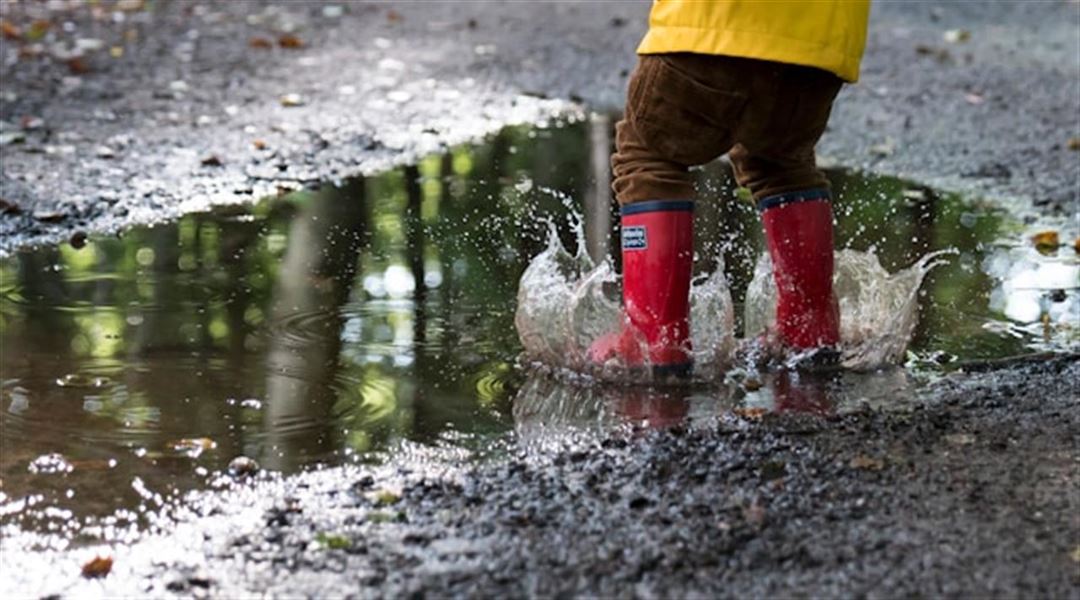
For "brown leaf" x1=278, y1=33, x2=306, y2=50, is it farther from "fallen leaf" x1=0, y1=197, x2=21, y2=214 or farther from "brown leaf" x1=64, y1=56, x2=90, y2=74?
"fallen leaf" x1=0, y1=197, x2=21, y2=214

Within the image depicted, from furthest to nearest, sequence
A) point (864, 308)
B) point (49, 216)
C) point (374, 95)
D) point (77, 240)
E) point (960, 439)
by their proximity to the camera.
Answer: point (374, 95) < point (49, 216) < point (77, 240) < point (864, 308) < point (960, 439)

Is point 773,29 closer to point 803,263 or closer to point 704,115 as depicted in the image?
point 704,115

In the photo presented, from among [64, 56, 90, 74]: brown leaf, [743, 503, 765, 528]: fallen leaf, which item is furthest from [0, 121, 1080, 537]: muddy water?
[64, 56, 90, 74]: brown leaf

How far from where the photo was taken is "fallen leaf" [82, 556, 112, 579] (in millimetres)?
3371

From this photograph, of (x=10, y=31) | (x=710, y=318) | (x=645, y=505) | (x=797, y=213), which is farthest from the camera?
(x=10, y=31)

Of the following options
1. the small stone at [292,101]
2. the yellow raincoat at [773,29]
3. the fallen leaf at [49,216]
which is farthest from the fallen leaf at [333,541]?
the small stone at [292,101]

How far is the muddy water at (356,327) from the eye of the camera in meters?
4.23

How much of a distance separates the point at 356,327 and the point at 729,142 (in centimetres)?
139

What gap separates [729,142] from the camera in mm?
4559

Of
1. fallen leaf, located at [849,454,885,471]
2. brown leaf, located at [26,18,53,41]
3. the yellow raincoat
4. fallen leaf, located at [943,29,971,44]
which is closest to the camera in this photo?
fallen leaf, located at [849,454,885,471]

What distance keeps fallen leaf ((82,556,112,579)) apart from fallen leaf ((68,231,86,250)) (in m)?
3.06

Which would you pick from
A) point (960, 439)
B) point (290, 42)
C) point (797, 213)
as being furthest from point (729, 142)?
point (290, 42)

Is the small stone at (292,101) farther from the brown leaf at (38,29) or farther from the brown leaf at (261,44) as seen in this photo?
the brown leaf at (38,29)

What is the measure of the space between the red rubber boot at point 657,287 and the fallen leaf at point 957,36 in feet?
26.0
